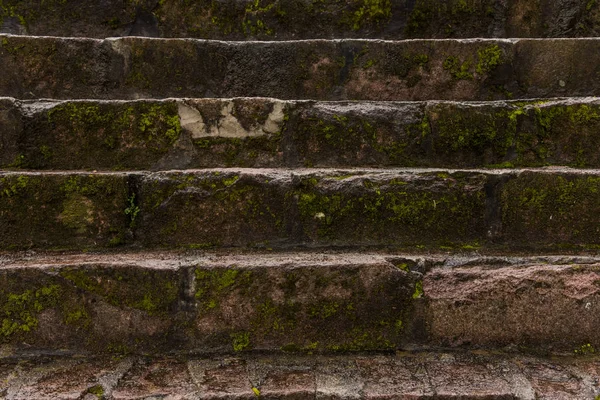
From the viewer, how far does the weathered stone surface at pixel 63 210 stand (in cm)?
190

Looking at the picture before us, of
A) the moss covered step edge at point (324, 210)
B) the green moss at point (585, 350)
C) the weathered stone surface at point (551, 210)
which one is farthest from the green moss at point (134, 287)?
the green moss at point (585, 350)

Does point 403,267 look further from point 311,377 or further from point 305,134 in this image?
point 305,134

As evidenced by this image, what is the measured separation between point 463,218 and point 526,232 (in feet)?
0.87

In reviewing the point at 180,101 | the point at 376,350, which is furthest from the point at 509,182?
the point at 180,101

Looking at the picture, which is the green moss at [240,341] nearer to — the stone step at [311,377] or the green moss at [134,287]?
the stone step at [311,377]

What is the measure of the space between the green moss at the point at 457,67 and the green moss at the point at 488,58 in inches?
2.2

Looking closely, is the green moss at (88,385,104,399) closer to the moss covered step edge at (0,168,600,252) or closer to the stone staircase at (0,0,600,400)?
the stone staircase at (0,0,600,400)

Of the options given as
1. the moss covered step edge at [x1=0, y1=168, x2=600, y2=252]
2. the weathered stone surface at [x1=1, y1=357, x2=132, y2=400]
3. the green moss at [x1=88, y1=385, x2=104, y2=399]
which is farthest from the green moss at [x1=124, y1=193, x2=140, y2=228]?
the green moss at [x1=88, y1=385, x2=104, y2=399]

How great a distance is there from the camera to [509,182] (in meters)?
1.98

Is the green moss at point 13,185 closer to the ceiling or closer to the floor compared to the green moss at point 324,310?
closer to the ceiling

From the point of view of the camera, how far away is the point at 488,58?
249cm

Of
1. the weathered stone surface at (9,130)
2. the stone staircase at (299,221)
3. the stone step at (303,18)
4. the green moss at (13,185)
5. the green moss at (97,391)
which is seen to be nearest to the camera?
the green moss at (97,391)

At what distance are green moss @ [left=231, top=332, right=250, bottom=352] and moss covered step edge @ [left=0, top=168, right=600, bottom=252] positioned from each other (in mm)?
375

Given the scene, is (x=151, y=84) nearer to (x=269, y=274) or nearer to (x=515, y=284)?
(x=269, y=274)
